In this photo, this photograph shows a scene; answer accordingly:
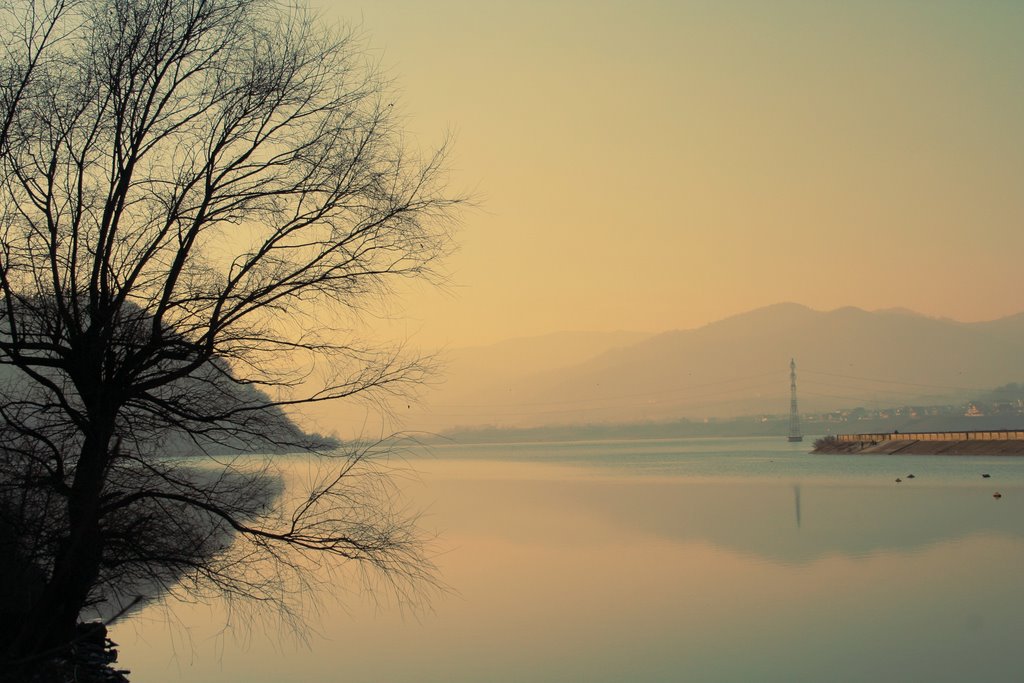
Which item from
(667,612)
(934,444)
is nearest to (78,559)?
(667,612)

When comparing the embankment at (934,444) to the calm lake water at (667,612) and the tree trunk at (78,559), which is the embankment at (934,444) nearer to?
the calm lake water at (667,612)

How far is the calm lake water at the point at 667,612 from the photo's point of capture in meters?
Result: 17.7

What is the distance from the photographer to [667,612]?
75.1 ft

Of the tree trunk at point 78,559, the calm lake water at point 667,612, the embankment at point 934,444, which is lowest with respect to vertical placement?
the calm lake water at point 667,612

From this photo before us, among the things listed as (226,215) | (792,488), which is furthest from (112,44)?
(792,488)

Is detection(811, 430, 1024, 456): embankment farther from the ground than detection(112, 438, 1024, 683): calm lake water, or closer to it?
farther from the ground

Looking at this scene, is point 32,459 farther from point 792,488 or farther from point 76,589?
point 792,488

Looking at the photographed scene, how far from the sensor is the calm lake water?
1772 cm

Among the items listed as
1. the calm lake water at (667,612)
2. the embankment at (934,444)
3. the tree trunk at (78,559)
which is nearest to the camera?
the tree trunk at (78,559)

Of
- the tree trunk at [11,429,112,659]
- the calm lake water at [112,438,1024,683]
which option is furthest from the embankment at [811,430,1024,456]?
the tree trunk at [11,429,112,659]

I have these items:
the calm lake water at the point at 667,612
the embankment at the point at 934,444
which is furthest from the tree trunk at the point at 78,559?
the embankment at the point at 934,444

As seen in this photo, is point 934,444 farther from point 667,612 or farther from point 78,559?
point 78,559

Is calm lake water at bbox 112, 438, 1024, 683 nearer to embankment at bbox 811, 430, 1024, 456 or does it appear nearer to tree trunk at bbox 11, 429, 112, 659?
tree trunk at bbox 11, 429, 112, 659

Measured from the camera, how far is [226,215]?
1088cm
